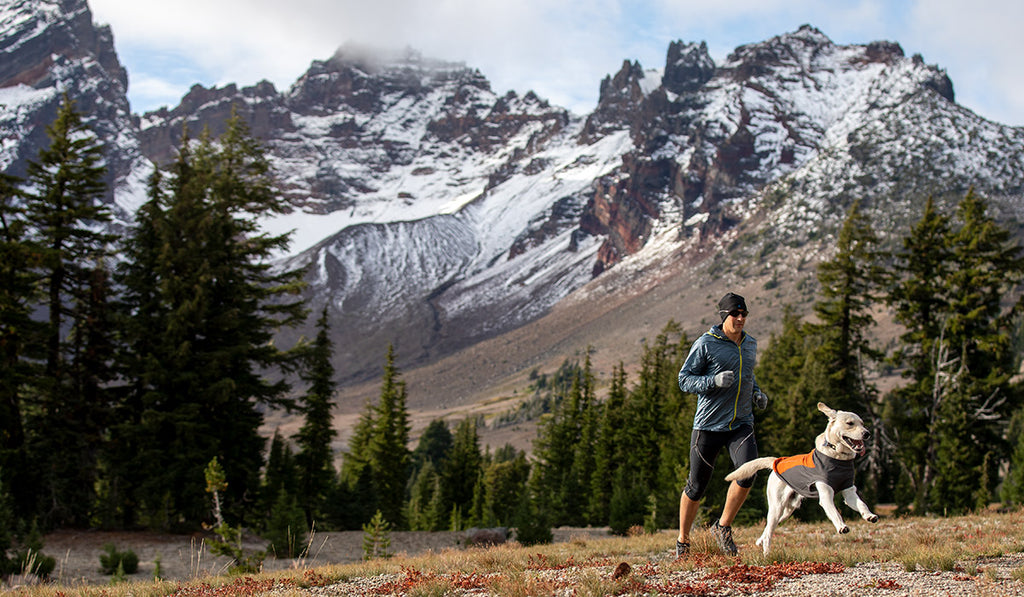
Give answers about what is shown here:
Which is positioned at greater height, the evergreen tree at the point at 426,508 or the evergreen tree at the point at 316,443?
the evergreen tree at the point at 316,443

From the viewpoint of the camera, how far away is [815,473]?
6.42 metres

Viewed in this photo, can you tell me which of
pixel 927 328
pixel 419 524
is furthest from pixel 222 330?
pixel 419 524

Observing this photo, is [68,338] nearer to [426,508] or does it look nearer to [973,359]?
[973,359]

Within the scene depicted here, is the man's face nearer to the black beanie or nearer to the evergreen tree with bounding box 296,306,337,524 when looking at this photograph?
the black beanie

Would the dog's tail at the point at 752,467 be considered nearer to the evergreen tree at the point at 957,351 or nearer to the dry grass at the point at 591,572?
the dry grass at the point at 591,572

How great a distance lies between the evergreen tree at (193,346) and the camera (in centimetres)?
2028

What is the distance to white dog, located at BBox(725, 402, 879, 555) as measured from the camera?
6199 millimetres

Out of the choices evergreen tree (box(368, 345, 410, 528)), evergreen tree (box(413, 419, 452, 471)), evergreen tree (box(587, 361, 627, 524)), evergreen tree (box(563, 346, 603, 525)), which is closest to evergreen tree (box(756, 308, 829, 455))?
evergreen tree (box(587, 361, 627, 524))

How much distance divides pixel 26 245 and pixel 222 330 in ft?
18.9

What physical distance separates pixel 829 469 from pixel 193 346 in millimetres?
20067

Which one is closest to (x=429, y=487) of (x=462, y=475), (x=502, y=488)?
(x=502, y=488)

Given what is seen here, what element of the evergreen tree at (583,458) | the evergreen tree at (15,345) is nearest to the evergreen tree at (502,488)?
the evergreen tree at (583,458)

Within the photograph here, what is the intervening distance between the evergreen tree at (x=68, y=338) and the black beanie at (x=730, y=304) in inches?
730

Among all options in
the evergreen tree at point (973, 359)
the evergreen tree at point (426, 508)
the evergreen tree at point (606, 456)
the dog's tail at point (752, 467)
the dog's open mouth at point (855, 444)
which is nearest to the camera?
the dog's open mouth at point (855, 444)
